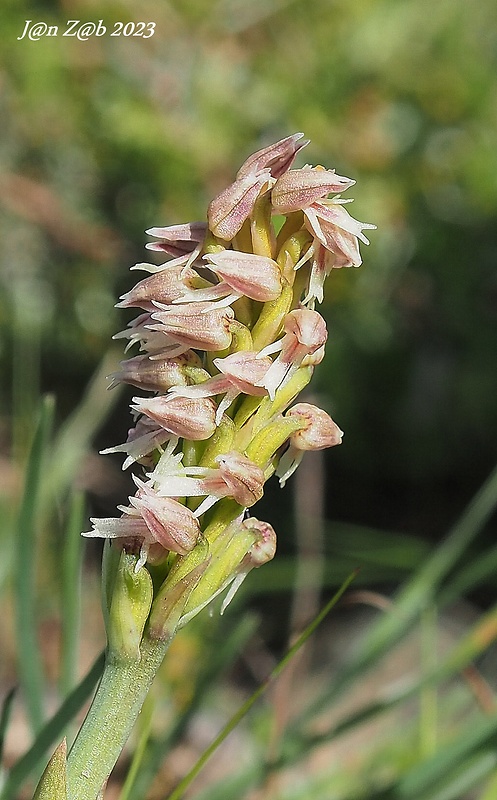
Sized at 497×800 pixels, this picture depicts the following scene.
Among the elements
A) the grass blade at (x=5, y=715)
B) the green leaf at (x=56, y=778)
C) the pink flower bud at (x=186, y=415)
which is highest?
the pink flower bud at (x=186, y=415)

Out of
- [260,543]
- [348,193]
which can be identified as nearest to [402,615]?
[260,543]

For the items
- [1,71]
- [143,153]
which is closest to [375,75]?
[143,153]

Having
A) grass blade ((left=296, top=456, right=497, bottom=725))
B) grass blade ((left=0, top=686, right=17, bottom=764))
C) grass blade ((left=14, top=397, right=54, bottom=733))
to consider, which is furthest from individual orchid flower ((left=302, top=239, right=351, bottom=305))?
grass blade ((left=296, top=456, right=497, bottom=725))

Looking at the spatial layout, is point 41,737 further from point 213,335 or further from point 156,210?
point 156,210

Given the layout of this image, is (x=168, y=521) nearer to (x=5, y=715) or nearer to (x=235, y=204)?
(x=235, y=204)

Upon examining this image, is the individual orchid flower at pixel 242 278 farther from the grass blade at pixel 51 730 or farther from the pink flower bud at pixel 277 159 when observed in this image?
the grass blade at pixel 51 730

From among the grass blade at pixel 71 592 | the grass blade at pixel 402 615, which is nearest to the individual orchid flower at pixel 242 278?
the grass blade at pixel 71 592

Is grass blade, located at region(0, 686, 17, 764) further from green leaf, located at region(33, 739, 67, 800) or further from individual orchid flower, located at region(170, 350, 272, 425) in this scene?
individual orchid flower, located at region(170, 350, 272, 425)
